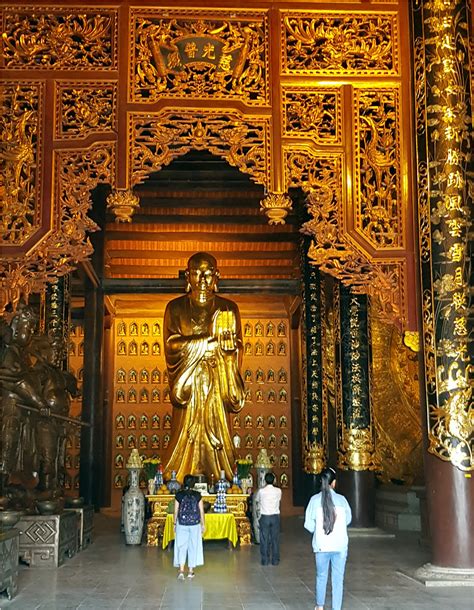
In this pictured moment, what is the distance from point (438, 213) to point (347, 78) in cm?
138

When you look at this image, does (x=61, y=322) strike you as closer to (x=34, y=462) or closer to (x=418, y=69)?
(x=34, y=462)

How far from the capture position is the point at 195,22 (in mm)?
6578

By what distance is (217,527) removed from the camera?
8.27 m

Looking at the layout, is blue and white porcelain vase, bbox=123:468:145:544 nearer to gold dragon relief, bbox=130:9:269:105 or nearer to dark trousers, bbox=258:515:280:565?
dark trousers, bbox=258:515:280:565

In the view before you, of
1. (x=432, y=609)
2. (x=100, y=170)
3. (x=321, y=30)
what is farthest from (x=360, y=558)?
(x=321, y=30)

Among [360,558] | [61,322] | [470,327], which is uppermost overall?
[61,322]

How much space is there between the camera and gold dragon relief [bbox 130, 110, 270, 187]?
6.41 meters

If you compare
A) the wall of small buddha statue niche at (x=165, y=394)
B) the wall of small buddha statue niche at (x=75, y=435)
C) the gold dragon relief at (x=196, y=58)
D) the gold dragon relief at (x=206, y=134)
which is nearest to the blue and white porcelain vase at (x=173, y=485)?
the gold dragon relief at (x=206, y=134)

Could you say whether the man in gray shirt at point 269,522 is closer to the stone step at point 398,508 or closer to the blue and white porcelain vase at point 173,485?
the blue and white porcelain vase at point 173,485

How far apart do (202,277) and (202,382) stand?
132cm

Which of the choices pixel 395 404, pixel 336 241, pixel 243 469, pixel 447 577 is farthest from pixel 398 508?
pixel 336 241

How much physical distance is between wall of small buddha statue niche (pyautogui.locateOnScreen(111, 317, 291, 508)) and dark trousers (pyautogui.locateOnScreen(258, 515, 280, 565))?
22.4 ft

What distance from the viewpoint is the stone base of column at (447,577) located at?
5695 millimetres

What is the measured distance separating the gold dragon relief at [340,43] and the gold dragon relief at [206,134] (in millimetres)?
679
